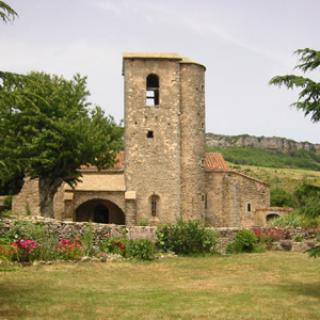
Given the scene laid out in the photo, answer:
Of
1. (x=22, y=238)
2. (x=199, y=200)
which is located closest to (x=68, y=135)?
(x=199, y=200)

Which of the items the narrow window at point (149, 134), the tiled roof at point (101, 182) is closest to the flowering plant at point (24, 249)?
the tiled roof at point (101, 182)

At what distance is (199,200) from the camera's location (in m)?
37.2

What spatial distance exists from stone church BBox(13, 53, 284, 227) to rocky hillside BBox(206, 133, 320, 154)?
7610cm

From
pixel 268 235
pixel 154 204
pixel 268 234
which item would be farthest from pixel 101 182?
pixel 268 235

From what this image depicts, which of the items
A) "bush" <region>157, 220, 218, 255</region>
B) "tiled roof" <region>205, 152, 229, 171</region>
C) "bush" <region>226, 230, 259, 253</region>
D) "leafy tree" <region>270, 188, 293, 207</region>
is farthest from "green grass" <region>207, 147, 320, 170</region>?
"bush" <region>157, 220, 218, 255</region>

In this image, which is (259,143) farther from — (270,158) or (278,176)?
(278,176)

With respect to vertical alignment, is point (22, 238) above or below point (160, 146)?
below

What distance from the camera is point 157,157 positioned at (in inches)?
1441

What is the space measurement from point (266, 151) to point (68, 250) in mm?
97393

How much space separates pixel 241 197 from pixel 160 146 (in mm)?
6904

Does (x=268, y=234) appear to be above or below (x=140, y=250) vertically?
above

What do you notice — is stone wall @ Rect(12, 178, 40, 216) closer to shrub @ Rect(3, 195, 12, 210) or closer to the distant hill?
shrub @ Rect(3, 195, 12, 210)

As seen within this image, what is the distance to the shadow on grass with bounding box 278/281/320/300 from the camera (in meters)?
12.7

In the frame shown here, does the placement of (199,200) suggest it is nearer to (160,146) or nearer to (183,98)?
(160,146)
